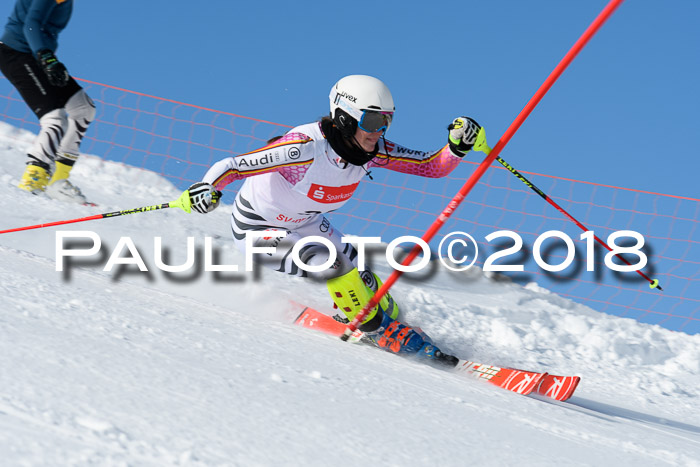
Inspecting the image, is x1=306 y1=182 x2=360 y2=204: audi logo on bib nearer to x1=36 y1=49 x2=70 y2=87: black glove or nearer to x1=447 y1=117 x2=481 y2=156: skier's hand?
x1=447 y1=117 x2=481 y2=156: skier's hand

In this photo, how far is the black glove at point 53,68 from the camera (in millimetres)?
5445

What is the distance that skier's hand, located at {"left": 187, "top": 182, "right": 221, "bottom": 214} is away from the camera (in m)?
3.52

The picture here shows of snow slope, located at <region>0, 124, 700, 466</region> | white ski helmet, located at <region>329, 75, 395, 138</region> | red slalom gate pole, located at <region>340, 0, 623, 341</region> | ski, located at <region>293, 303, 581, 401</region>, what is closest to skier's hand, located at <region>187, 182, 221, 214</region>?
snow slope, located at <region>0, 124, 700, 466</region>

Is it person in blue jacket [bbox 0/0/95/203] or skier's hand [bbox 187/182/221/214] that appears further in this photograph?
person in blue jacket [bbox 0/0/95/203]

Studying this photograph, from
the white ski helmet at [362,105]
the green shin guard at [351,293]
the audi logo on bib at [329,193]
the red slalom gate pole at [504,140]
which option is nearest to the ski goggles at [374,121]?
the white ski helmet at [362,105]

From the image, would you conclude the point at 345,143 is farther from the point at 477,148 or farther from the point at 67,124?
the point at 67,124

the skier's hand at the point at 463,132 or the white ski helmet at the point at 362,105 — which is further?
the skier's hand at the point at 463,132

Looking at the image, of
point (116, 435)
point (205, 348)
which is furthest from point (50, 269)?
point (116, 435)

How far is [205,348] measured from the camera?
2.58m

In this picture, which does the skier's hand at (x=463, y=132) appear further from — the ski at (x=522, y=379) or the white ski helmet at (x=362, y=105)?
the ski at (x=522, y=379)

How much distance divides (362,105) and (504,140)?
76 cm

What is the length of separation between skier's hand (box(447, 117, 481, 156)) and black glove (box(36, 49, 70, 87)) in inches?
129

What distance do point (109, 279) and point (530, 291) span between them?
4.50 m

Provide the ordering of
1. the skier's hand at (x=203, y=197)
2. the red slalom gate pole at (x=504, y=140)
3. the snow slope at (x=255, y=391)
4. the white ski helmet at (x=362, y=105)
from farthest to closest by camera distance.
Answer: the white ski helmet at (x=362, y=105) → the skier's hand at (x=203, y=197) → the red slalom gate pole at (x=504, y=140) → the snow slope at (x=255, y=391)
